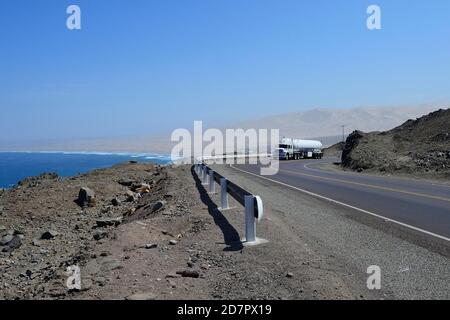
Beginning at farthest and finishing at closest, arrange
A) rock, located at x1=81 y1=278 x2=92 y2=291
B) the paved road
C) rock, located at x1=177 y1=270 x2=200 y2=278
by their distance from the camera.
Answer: the paved road
rock, located at x1=177 y1=270 x2=200 y2=278
rock, located at x1=81 y1=278 x2=92 y2=291

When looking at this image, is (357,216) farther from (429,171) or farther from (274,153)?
(274,153)

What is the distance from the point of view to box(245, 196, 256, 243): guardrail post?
9.04 m

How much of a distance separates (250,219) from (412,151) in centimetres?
3527

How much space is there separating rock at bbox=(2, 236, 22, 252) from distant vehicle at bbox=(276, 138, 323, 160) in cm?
5307

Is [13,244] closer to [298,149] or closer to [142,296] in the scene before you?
[142,296]

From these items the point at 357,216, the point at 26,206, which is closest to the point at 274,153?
the point at 26,206

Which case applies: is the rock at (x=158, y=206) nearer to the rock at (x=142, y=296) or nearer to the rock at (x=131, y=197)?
the rock at (x=131, y=197)

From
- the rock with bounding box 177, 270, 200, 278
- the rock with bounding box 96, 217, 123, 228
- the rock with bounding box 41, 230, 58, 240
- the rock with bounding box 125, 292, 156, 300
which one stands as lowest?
the rock with bounding box 41, 230, 58, 240

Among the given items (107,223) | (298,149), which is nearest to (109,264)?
(107,223)

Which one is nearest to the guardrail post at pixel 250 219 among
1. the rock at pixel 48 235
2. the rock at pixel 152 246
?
the rock at pixel 152 246

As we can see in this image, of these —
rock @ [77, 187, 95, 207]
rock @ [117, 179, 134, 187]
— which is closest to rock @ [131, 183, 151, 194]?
rock @ [117, 179, 134, 187]

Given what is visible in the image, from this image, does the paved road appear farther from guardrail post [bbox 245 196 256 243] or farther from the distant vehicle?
the distant vehicle

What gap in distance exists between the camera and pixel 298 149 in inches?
2778

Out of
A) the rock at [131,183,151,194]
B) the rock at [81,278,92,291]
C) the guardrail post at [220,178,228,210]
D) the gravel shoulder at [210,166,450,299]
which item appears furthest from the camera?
the rock at [131,183,151,194]
